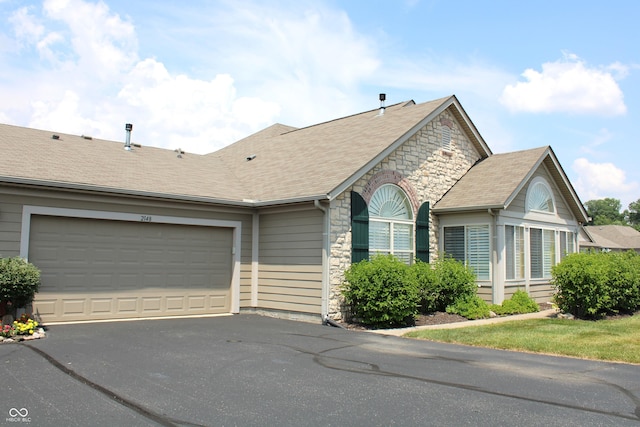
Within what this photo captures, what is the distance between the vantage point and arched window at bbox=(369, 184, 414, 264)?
14.0 metres

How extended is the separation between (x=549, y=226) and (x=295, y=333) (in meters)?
9.99

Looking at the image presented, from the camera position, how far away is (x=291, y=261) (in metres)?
13.6

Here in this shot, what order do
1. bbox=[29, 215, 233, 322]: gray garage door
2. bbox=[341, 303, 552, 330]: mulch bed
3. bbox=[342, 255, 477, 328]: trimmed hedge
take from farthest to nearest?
bbox=[341, 303, 552, 330]: mulch bed → bbox=[342, 255, 477, 328]: trimmed hedge → bbox=[29, 215, 233, 322]: gray garage door

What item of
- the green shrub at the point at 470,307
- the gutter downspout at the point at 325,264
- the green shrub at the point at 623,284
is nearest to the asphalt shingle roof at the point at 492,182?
the green shrub at the point at 470,307

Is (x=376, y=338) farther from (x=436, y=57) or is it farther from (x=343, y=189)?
(x=436, y=57)

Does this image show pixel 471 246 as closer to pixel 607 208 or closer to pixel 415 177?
pixel 415 177

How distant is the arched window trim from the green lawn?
4335 millimetres

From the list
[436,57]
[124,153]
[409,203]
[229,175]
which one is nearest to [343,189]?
[409,203]

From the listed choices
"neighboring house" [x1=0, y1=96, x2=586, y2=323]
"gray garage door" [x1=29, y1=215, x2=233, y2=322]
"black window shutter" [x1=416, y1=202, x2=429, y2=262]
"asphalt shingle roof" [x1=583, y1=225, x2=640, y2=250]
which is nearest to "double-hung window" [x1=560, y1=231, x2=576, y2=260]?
"neighboring house" [x1=0, y1=96, x2=586, y2=323]

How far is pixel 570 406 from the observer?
582cm

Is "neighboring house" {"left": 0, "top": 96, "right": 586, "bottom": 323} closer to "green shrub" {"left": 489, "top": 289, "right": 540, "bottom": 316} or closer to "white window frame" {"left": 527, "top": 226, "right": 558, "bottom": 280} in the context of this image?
"white window frame" {"left": 527, "top": 226, "right": 558, "bottom": 280}

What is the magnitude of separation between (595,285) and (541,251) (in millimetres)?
3338

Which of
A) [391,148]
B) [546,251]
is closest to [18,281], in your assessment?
[391,148]

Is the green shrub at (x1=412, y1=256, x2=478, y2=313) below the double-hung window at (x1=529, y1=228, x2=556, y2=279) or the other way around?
below
